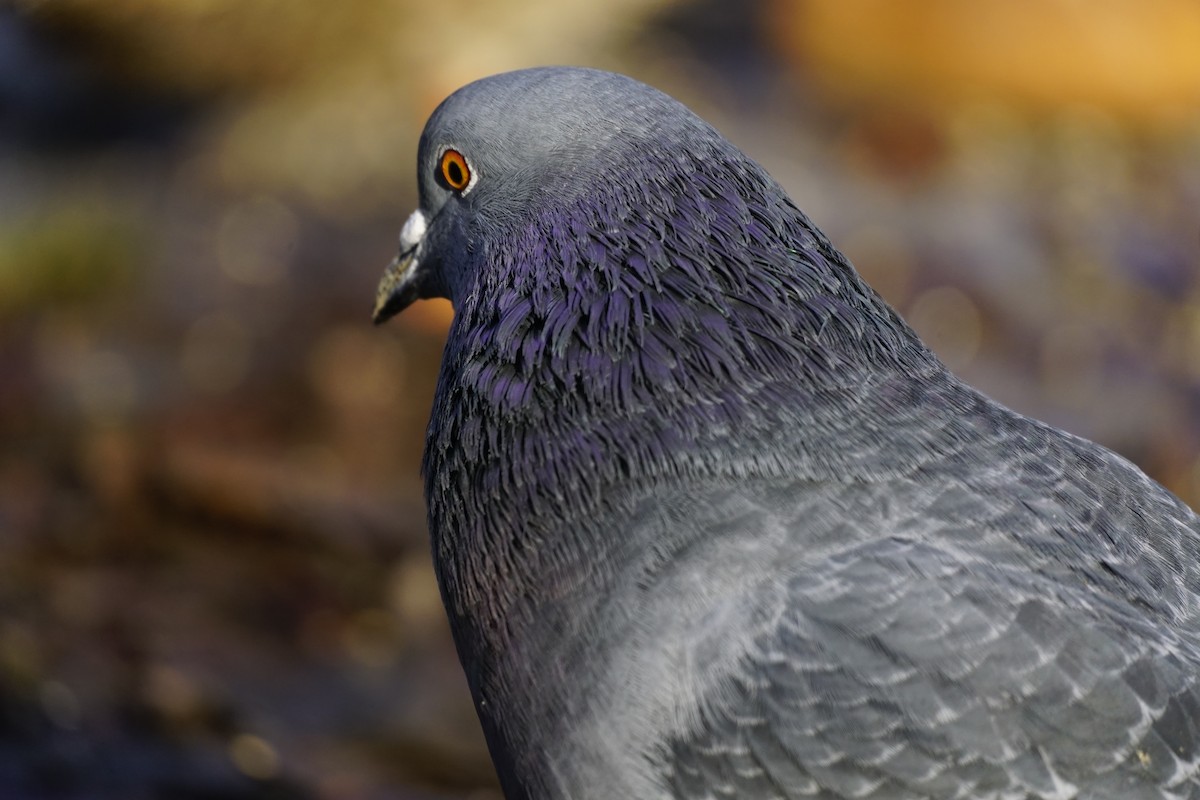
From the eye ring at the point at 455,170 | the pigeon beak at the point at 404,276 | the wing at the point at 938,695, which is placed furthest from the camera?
the pigeon beak at the point at 404,276

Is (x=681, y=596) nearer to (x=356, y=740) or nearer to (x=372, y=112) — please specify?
(x=356, y=740)

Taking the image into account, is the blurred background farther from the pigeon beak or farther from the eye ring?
the eye ring

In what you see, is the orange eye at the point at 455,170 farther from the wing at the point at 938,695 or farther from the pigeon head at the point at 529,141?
the wing at the point at 938,695

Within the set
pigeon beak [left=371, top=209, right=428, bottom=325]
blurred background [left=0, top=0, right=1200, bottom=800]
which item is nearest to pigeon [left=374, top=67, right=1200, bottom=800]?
pigeon beak [left=371, top=209, right=428, bottom=325]

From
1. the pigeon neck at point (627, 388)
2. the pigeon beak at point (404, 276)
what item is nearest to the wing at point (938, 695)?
the pigeon neck at point (627, 388)

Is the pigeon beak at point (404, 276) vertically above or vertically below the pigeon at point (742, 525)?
above

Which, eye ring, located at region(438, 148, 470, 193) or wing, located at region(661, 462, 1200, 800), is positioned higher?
eye ring, located at region(438, 148, 470, 193)

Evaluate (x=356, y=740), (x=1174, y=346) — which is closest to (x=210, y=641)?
(x=356, y=740)

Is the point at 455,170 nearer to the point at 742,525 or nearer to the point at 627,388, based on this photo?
the point at 627,388
